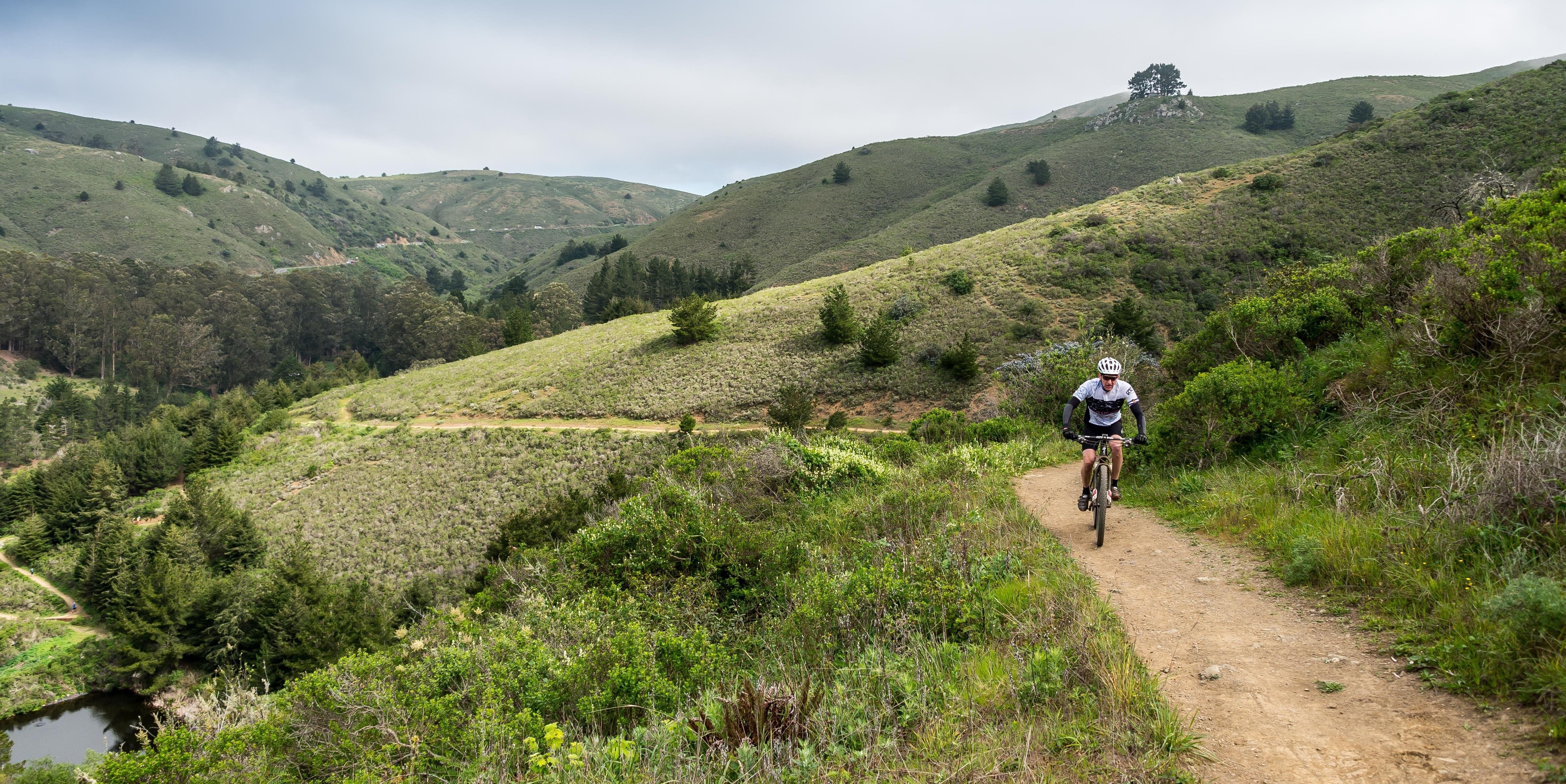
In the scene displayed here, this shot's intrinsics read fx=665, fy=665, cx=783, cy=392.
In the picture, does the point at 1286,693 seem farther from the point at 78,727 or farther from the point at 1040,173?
the point at 1040,173

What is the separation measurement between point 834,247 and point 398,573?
56.3 metres

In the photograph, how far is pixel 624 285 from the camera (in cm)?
6506

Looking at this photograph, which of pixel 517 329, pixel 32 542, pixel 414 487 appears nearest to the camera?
pixel 414 487

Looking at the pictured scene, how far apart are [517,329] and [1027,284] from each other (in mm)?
35452

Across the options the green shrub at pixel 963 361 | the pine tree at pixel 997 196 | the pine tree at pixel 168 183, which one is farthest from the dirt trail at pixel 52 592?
the pine tree at pixel 168 183

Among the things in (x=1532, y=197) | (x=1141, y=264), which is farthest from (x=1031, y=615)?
(x=1141, y=264)

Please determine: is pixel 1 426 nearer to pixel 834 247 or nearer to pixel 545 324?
pixel 545 324

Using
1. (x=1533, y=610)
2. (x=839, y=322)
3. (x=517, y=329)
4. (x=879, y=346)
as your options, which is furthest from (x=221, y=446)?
(x=1533, y=610)

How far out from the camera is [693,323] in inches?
1310

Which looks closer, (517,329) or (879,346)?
(879,346)

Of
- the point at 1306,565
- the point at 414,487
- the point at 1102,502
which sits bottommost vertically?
the point at 414,487

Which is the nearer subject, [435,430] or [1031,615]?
[1031,615]

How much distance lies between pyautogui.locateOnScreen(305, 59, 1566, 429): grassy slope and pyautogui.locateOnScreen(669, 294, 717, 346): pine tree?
0.93 m

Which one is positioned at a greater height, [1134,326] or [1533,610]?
[1533,610]
